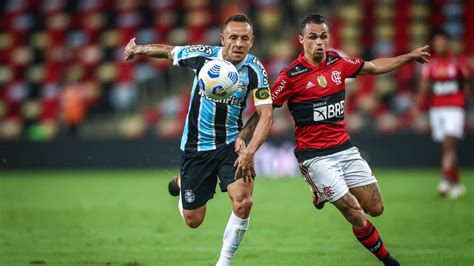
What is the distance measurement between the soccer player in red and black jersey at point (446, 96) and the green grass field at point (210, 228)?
0.42 m

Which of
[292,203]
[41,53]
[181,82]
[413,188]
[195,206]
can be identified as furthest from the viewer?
[41,53]

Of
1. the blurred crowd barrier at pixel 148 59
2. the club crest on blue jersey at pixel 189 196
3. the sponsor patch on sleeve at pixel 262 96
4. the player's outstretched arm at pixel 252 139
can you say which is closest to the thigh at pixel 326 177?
the player's outstretched arm at pixel 252 139

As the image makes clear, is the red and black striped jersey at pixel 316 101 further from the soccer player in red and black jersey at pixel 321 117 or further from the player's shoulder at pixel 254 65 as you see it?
the player's shoulder at pixel 254 65

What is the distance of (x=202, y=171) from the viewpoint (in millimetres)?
8172

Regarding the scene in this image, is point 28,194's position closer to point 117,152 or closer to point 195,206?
point 117,152

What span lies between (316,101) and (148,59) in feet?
54.7

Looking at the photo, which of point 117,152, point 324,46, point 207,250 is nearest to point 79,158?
point 117,152

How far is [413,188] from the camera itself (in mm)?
16281

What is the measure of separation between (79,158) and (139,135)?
1.74 m

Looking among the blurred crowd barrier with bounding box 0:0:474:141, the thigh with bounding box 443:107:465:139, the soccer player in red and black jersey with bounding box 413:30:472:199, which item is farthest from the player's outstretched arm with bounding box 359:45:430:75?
the blurred crowd barrier with bounding box 0:0:474:141

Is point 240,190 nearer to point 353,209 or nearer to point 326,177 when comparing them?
point 326,177

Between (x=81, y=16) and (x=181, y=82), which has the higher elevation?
(x=81, y=16)

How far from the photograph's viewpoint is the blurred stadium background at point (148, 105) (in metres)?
14.7

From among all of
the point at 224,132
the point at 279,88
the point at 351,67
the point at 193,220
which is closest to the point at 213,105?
the point at 224,132
